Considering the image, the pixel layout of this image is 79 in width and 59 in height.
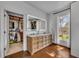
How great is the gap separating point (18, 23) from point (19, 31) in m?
0.68

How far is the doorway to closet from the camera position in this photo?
4.50 meters

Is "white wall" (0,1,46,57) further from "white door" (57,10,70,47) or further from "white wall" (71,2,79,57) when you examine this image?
"white wall" (71,2,79,57)

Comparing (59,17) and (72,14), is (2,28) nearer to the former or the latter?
(72,14)

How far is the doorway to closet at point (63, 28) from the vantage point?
14.8 feet

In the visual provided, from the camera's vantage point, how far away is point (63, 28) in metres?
4.94

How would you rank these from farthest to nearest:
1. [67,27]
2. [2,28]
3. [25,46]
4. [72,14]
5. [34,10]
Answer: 1. [67,27]
2. [34,10]
3. [25,46]
4. [72,14]
5. [2,28]

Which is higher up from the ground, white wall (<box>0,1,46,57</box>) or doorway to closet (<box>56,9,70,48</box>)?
white wall (<box>0,1,46,57</box>)

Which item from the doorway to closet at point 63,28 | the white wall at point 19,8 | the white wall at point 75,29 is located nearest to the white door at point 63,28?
the doorway to closet at point 63,28

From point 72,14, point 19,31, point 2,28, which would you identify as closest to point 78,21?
point 72,14

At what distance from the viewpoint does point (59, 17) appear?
5262mm

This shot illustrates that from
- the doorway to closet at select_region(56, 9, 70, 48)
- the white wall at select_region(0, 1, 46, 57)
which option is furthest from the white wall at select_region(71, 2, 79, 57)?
the white wall at select_region(0, 1, 46, 57)

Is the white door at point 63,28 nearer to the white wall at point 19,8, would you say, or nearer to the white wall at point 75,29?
the white wall at point 75,29

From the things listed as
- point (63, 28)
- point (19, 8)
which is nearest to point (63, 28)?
point (63, 28)

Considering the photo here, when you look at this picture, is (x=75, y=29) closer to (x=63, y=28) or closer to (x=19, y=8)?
(x=63, y=28)
